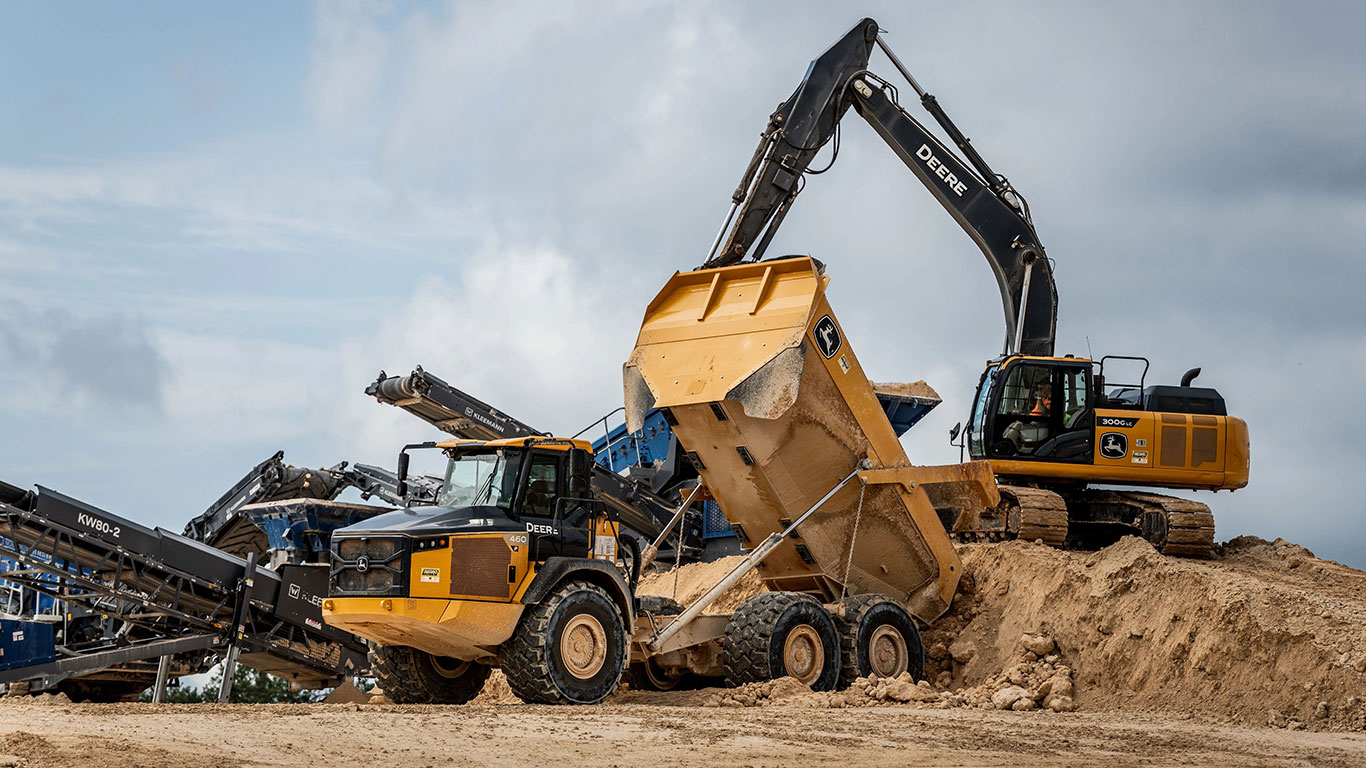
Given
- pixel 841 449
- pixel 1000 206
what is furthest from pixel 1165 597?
pixel 1000 206

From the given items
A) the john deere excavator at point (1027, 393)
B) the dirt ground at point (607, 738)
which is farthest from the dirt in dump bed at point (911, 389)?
the dirt ground at point (607, 738)

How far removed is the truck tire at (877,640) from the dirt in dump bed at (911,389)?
8.51 metres

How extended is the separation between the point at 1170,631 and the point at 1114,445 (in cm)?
428

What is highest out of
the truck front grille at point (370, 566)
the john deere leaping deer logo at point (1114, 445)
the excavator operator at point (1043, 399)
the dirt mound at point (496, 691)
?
the excavator operator at point (1043, 399)

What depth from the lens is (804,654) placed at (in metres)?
12.8

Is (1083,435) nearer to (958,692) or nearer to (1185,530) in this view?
(1185,530)

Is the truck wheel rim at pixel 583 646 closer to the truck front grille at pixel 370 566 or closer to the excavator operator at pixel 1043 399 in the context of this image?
the truck front grille at pixel 370 566

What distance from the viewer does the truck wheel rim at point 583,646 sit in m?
11.4

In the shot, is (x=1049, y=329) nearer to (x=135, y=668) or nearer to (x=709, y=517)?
(x=709, y=517)

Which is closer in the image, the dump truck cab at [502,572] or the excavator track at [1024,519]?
the dump truck cab at [502,572]

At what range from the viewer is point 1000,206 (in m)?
17.8

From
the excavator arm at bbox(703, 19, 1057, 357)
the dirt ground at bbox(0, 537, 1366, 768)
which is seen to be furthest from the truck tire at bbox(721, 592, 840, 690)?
the excavator arm at bbox(703, 19, 1057, 357)

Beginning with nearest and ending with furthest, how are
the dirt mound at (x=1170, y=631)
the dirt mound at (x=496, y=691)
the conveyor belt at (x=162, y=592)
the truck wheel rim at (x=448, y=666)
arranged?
the dirt mound at (x=1170, y=631), the truck wheel rim at (x=448, y=666), the conveyor belt at (x=162, y=592), the dirt mound at (x=496, y=691)

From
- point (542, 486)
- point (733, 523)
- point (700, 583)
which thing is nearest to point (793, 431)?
point (733, 523)
